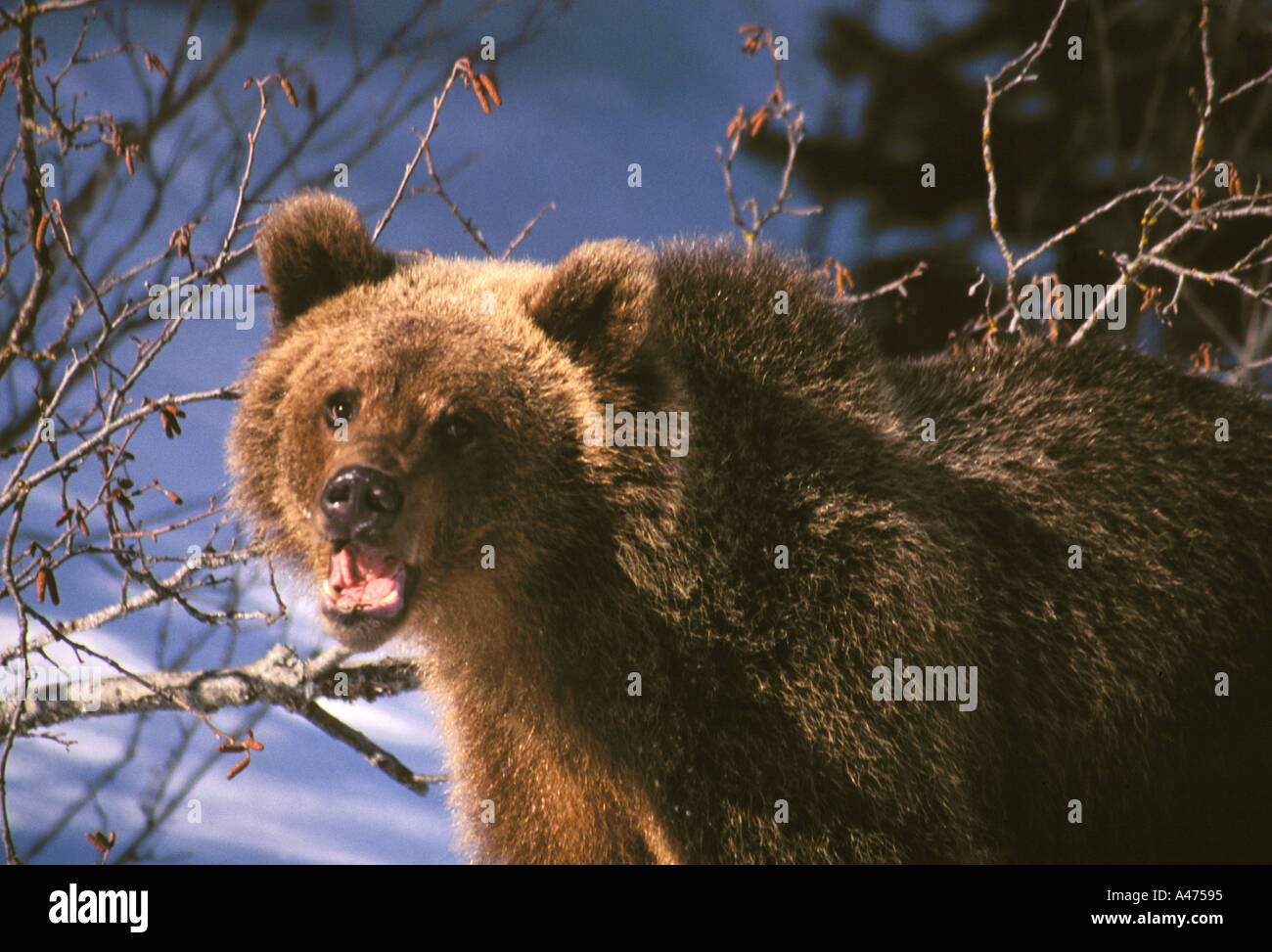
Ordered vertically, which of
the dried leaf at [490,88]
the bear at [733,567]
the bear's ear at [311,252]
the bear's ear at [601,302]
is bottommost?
the bear at [733,567]

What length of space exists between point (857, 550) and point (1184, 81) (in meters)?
8.34

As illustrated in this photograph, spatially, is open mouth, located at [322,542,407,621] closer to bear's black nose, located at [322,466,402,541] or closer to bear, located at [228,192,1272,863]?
bear, located at [228,192,1272,863]

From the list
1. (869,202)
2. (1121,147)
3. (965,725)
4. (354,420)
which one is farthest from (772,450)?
(1121,147)

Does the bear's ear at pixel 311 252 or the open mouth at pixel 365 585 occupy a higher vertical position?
the bear's ear at pixel 311 252

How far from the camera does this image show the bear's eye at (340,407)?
3688mm

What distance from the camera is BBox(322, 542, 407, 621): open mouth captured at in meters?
3.57

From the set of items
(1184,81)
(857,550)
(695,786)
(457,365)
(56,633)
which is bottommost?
(695,786)

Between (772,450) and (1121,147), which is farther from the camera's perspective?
(1121,147)

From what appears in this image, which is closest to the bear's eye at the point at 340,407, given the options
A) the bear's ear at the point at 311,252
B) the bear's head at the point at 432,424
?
the bear's head at the point at 432,424

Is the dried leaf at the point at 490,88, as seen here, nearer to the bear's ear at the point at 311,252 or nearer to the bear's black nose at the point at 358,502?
the bear's ear at the point at 311,252

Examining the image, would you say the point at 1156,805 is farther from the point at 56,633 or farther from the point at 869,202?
the point at 869,202

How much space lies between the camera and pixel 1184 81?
965cm

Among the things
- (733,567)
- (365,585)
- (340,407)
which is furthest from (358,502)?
(733,567)

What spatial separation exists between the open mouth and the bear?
11 mm
